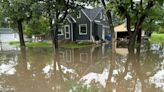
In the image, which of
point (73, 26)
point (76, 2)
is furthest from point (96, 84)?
point (73, 26)

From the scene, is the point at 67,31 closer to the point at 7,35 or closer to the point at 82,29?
the point at 82,29

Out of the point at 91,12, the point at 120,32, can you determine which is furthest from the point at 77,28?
the point at 120,32

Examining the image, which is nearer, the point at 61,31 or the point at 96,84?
the point at 96,84

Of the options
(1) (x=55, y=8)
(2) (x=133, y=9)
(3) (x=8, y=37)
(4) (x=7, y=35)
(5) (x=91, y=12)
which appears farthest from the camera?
(3) (x=8, y=37)

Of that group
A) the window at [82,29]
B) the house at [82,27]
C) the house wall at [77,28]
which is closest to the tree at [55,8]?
Result: the house at [82,27]

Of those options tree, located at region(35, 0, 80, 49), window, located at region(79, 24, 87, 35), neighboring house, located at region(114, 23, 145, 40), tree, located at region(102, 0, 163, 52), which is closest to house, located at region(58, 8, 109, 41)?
window, located at region(79, 24, 87, 35)

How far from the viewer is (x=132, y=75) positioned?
1259 cm

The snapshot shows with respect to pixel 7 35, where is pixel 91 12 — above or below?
above

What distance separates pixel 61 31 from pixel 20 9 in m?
12.7

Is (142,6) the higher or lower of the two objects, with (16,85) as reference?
higher

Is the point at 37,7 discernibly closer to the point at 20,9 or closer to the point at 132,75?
the point at 20,9

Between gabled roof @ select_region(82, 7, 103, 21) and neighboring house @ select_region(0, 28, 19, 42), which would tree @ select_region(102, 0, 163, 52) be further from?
neighboring house @ select_region(0, 28, 19, 42)

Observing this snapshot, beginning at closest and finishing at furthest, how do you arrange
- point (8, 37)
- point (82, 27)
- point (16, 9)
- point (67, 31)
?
point (16, 9) → point (82, 27) → point (67, 31) → point (8, 37)

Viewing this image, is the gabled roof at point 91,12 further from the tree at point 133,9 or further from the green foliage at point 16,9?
the tree at point 133,9
